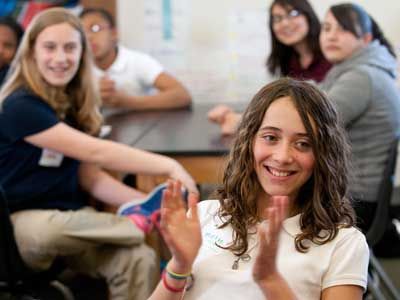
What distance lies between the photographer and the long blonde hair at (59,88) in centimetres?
220

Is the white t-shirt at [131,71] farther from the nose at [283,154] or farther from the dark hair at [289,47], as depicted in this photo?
the nose at [283,154]

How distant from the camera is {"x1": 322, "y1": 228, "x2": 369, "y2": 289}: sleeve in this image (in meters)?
1.17

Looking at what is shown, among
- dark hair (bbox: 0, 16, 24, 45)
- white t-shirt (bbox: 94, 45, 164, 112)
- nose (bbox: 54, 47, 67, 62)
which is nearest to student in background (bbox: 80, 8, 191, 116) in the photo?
white t-shirt (bbox: 94, 45, 164, 112)

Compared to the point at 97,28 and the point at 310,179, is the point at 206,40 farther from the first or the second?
the point at 310,179

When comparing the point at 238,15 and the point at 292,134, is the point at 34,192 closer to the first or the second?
the point at 292,134

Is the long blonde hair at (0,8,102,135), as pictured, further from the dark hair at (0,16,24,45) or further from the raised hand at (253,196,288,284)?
the raised hand at (253,196,288,284)

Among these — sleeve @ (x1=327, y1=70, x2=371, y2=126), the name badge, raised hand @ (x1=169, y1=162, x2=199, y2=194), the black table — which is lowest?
the black table

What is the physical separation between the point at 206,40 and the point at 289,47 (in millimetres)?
981

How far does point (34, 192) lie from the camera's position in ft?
6.95

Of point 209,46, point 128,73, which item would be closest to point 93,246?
point 128,73

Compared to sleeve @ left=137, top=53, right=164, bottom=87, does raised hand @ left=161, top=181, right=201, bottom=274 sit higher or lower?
higher

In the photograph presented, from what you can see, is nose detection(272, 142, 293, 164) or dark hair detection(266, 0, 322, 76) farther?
dark hair detection(266, 0, 322, 76)

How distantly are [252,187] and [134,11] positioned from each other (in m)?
2.87

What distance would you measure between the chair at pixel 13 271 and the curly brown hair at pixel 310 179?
0.76 m
